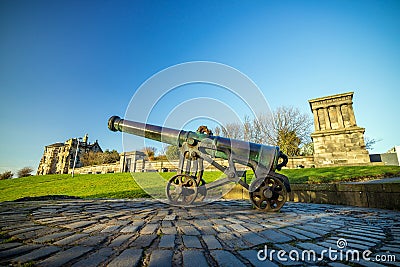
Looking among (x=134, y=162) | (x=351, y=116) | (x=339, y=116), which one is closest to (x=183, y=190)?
(x=339, y=116)

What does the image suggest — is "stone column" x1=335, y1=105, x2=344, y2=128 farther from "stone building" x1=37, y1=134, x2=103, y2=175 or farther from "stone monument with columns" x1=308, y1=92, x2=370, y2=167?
"stone building" x1=37, y1=134, x2=103, y2=175

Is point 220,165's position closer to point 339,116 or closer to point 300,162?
point 300,162

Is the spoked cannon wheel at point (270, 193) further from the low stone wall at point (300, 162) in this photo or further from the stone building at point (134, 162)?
the stone building at point (134, 162)

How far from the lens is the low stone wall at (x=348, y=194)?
4270mm

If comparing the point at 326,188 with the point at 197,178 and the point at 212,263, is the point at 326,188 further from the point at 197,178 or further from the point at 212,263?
the point at 212,263

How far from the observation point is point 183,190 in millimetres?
4566

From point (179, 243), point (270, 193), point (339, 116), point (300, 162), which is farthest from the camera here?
point (300, 162)

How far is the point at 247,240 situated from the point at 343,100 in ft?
77.6

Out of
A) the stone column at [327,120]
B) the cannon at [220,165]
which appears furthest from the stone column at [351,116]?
the cannon at [220,165]

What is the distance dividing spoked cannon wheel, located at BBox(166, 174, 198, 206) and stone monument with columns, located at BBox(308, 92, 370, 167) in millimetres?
18970

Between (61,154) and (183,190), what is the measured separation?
79.2m

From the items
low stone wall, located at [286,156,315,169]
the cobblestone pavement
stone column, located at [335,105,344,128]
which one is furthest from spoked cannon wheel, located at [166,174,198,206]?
stone column, located at [335,105,344,128]

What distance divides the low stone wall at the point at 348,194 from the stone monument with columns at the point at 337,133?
1501 centimetres

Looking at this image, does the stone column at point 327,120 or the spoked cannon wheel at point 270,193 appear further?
the stone column at point 327,120
